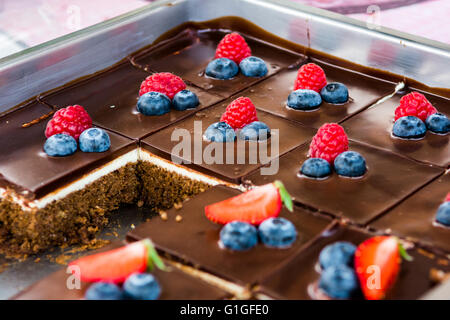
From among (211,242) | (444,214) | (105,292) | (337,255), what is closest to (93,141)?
(211,242)

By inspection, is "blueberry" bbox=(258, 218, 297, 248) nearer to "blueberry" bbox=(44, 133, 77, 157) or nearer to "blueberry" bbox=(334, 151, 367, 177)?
"blueberry" bbox=(334, 151, 367, 177)

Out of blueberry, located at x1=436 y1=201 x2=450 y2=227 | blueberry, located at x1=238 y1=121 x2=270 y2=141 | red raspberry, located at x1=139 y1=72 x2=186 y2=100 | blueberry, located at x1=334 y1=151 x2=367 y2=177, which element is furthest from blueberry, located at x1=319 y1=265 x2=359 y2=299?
red raspberry, located at x1=139 y1=72 x2=186 y2=100

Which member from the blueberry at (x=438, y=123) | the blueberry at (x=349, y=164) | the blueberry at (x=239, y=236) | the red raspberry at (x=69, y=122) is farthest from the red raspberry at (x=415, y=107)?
the red raspberry at (x=69, y=122)

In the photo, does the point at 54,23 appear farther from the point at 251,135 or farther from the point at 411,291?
the point at 411,291

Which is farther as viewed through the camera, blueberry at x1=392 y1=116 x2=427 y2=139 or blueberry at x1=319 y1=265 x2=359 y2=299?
blueberry at x1=392 y1=116 x2=427 y2=139

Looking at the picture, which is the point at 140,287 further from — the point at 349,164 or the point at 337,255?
the point at 349,164

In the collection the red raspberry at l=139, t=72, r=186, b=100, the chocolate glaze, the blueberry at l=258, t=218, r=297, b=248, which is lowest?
the chocolate glaze
